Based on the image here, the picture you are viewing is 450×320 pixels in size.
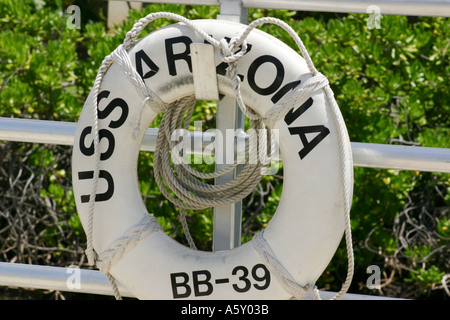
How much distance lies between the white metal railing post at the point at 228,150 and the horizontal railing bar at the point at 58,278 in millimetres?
296

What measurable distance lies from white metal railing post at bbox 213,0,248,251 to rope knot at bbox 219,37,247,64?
0.14 meters

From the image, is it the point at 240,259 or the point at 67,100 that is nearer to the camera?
the point at 240,259

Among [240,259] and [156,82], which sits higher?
[156,82]


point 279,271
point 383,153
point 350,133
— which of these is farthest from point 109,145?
point 350,133

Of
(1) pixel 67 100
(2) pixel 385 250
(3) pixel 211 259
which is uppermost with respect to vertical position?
(1) pixel 67 100

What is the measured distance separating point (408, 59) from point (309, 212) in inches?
64.0

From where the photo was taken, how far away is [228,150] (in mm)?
1722

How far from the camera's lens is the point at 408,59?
296 cm

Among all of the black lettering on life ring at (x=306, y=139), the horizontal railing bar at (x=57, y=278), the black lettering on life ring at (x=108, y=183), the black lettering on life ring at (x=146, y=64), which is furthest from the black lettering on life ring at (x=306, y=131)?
the horizontal railing bar at (x=57, y=278)

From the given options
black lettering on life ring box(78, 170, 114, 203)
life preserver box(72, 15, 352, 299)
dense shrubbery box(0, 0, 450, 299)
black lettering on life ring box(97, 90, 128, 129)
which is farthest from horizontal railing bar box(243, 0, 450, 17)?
dense shrubbery box(0, 0, 450, 299)

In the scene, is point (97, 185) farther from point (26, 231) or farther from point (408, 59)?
point (408, 59)

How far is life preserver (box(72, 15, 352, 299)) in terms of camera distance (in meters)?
1.55
